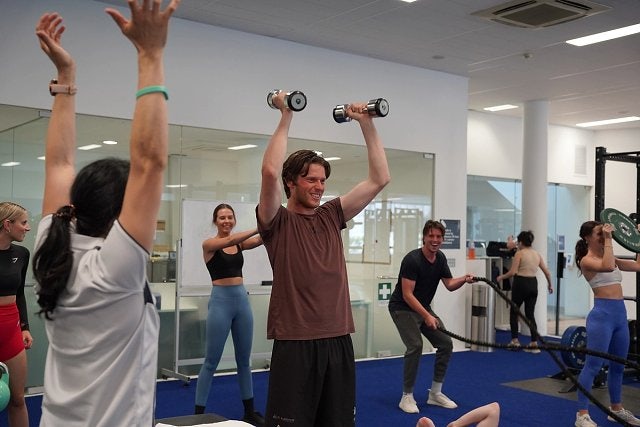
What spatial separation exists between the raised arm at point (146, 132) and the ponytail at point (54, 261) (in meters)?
0.16

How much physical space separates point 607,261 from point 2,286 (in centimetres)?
358

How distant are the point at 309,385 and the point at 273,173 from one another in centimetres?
76

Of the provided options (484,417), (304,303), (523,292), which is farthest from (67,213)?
(523,292)

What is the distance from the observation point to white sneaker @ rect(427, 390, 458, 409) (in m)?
5.17

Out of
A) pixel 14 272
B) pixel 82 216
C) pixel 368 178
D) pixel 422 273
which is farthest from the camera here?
pixel 422 273

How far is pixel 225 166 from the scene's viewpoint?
6.27 meters

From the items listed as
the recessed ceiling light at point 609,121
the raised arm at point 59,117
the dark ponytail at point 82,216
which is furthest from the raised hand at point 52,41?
the recessed ceiling light at point 609,121

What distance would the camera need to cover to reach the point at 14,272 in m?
3.59

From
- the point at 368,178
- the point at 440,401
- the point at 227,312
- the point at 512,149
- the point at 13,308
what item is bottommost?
the point at 440,401

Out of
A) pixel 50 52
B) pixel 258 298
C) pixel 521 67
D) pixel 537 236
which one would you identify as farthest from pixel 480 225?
Answer: pixel 50 52

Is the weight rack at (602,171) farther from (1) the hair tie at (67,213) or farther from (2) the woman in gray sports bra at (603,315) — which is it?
(1) the hair tie at (67,213)

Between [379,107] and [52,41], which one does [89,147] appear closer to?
[379,107]

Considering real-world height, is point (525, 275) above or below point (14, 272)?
below

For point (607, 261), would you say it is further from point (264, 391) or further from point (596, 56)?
point (596, 56)
